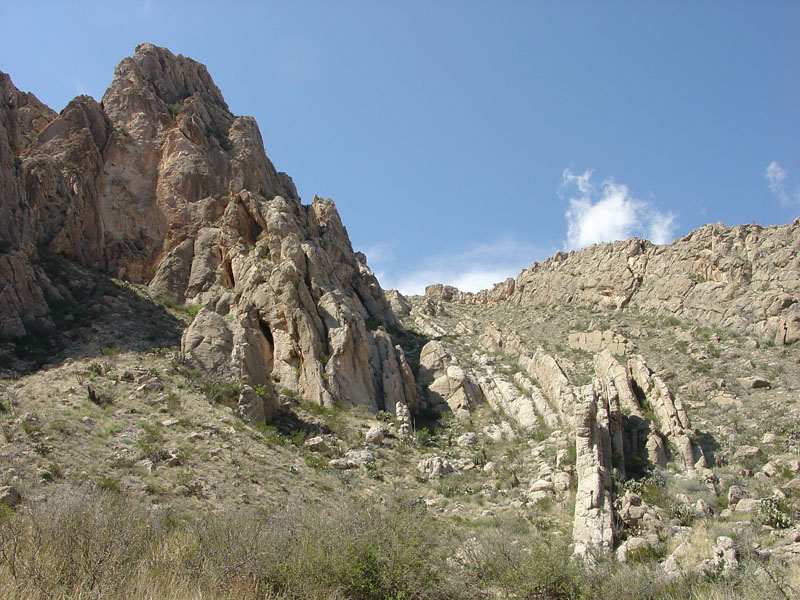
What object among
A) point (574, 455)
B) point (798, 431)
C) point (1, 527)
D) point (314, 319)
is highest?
point (314, 319)

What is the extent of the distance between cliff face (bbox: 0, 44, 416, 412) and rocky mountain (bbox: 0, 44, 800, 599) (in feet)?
0.57

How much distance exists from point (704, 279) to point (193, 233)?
3866cm

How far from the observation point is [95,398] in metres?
17.2

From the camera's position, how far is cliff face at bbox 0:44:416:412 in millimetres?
24469


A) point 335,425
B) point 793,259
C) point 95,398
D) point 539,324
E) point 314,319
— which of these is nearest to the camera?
point 95,398

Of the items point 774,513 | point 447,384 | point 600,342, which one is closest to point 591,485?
point 774,513

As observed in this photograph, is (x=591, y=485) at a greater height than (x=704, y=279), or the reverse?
(x=704, y=279)

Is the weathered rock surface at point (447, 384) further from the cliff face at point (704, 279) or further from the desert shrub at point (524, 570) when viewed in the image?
the cliff face at point (704, 279)

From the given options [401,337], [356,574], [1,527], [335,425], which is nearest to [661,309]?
[401,337]

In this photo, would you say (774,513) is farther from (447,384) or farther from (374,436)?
(447,384)

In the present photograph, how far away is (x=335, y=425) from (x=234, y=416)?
499cm

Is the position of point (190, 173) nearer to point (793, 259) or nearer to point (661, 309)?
point (661, 309)

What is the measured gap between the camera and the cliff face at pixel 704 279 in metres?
32.6

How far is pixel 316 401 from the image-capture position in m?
24.3
